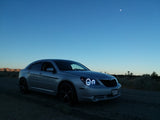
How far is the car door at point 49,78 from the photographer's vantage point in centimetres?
554

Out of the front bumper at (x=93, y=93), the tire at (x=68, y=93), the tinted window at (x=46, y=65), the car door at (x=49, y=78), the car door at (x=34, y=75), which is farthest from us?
the car door at (x=34, y=75)

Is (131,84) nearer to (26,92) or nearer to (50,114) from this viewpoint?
(26,92)

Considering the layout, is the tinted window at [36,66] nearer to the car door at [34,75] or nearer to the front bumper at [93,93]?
the car door at [34,75]

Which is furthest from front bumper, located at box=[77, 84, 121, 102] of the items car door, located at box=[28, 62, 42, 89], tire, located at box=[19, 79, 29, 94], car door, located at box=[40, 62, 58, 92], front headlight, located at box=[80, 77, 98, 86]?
tire, located at box=[19, 79, 29, 94]

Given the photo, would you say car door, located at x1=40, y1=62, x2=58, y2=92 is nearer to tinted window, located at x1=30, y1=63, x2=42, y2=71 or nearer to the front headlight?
tinted window, located at x1=30, y1=63, x2=42, y2=71

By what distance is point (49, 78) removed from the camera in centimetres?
575

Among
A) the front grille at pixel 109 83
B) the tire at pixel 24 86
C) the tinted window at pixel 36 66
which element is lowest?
the tire at pixel 24 86

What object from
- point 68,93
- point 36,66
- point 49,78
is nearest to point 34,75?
point 36,66

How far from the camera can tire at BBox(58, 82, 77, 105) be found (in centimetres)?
481

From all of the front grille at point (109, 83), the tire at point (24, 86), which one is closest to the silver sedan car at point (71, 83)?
the front grille at point (109, 83)

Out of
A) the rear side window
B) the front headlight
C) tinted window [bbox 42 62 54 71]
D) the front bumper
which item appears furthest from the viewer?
the rear side window

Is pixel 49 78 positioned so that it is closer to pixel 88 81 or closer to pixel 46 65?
pixel 46 65

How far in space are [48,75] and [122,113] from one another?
117 inches

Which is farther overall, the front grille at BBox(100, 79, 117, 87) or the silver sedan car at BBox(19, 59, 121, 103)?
the front grille at BBox(100, 79, 117, 87)
